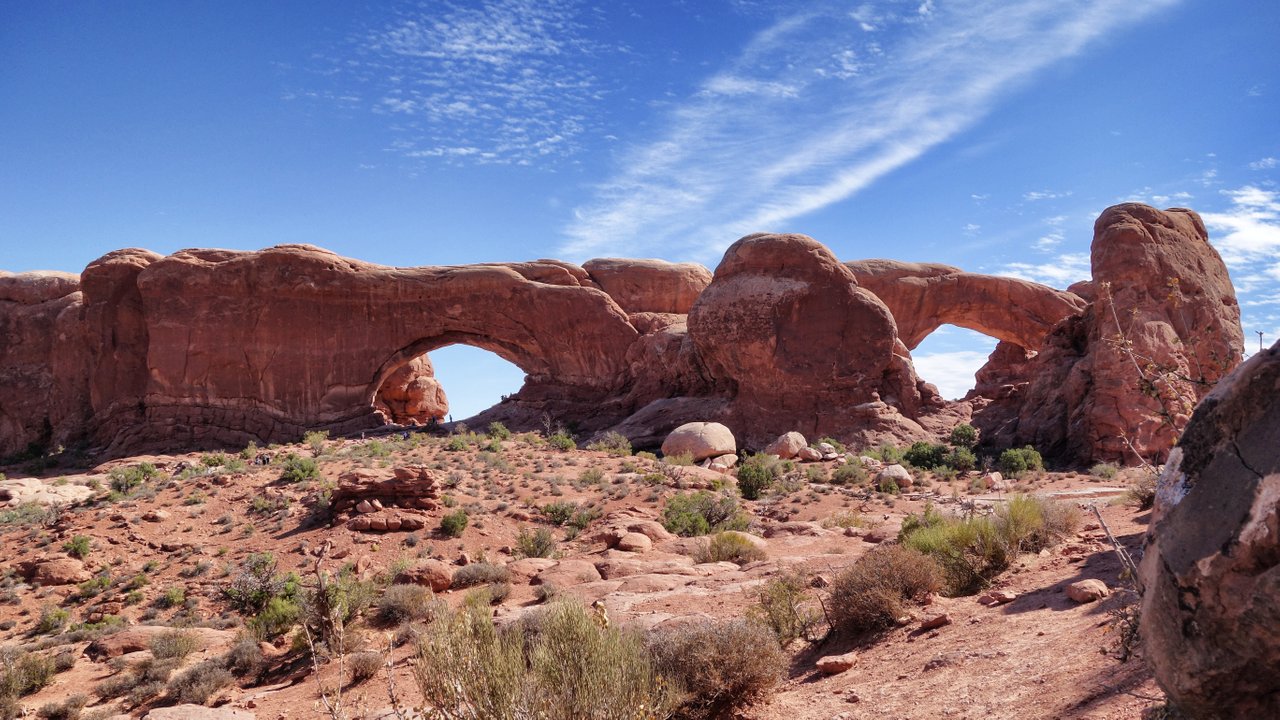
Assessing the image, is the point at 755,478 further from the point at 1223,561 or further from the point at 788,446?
the point at 1223,561

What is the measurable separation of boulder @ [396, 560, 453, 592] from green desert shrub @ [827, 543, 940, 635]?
533 cm

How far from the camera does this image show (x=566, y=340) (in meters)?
28.8

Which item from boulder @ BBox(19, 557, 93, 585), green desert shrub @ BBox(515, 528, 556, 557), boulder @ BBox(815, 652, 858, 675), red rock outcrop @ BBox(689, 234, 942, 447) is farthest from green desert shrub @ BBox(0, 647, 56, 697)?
red rock outcrop @ BBox(689, 234, 942, 447)

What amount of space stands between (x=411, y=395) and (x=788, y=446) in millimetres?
18495

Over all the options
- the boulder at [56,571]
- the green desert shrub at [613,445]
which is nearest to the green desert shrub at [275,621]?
the boulder at [56,571]

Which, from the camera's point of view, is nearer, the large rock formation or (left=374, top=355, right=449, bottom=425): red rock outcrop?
the large rock formation

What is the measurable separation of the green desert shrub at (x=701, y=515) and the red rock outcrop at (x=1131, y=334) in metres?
9.57

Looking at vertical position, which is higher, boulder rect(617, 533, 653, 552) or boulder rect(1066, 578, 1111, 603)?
boulder rect(1066, 578, 1111, 603)

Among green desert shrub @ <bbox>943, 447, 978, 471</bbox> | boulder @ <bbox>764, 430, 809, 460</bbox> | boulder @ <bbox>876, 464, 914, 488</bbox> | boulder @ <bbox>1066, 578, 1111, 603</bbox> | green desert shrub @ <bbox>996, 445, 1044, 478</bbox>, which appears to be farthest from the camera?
boulder @ <bbox>764, 430, 809, 460</bbox>

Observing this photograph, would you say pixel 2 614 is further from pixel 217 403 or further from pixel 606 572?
pixel 217 403

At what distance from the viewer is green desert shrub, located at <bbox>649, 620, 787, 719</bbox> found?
5.65 m

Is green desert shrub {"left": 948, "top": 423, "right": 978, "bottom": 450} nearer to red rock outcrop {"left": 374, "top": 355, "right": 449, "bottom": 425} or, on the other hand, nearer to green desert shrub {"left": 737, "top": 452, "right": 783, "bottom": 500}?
green desert shrub {"left": 737, "top": 452, "right": 783, "bottom": 500}

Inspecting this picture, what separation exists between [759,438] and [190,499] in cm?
1452

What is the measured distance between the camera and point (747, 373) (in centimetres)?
2430
